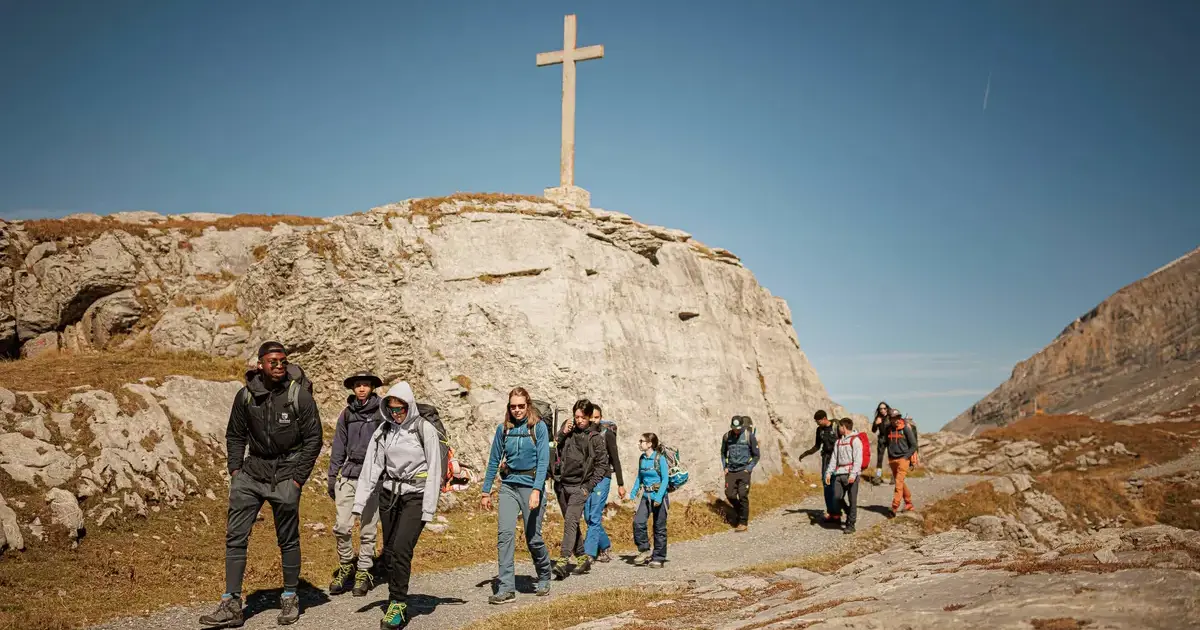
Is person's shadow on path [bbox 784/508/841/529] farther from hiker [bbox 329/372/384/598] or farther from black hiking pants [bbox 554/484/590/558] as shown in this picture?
hiker [bbox 329/372/384/598]

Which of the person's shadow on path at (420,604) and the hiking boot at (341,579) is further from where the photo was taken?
the hiking boot at (341,579)

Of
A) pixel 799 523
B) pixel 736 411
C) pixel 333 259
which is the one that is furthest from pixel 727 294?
pixel 333 259

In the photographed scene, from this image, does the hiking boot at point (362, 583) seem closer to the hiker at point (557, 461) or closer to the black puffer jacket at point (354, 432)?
the black puffer jacket at point (354, 432)

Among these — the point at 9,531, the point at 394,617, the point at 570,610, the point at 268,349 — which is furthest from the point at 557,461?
the point at 9,531

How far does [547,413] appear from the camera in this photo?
1269 centimetres

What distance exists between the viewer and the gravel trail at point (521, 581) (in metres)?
9.60

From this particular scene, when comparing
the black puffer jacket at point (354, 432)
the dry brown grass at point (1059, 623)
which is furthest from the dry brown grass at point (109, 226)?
the dry brown grass at point (1059, 623)

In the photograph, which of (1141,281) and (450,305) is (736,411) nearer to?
(450,305)

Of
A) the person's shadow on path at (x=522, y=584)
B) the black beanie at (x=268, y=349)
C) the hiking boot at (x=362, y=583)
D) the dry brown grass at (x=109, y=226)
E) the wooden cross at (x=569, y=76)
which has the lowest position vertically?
the person's shadow on path at (x=522, y=584)

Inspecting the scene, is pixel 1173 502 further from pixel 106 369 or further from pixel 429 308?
pixel 106 369

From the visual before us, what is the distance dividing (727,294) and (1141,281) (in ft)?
314

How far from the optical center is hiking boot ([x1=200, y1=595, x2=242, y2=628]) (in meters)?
8.88

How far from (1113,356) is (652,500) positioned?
97.9 meters

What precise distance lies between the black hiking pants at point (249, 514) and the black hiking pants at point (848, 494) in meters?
13.1
